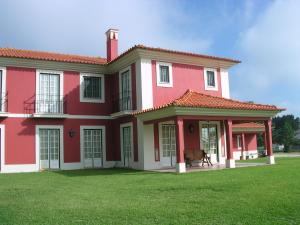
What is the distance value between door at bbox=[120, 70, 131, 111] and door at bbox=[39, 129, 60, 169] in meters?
3.58

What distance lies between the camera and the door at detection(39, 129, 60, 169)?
63.6ft

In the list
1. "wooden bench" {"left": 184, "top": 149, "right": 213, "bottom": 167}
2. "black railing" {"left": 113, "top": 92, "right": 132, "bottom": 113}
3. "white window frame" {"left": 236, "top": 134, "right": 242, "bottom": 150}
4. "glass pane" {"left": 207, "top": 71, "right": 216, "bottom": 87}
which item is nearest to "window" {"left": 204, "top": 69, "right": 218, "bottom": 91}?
"glass pane" {"left": 207, "top": 71, "right": 216, "bottom": 87}

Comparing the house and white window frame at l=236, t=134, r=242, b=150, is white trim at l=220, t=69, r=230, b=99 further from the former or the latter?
white window frame at l=236, t=134, r=242, b=150

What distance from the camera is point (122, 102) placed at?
20.1m

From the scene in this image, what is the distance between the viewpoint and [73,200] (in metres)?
8.88

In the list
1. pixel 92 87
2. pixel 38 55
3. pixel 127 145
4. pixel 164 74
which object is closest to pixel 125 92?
pixel 92 87

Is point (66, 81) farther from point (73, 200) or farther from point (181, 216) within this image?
point (181, 216)

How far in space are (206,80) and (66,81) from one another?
7.43m

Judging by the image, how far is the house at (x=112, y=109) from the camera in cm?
1850

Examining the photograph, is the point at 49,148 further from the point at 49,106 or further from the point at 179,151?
the point at 179,151

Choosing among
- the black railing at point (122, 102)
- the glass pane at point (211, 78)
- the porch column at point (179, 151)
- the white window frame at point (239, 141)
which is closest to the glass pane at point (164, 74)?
the black railing at point (122, 102)

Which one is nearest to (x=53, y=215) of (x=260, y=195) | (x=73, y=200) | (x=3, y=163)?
(x=73, y=200)

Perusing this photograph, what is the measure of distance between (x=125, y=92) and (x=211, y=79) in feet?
16.0

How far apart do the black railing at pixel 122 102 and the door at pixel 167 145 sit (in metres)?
2.10
